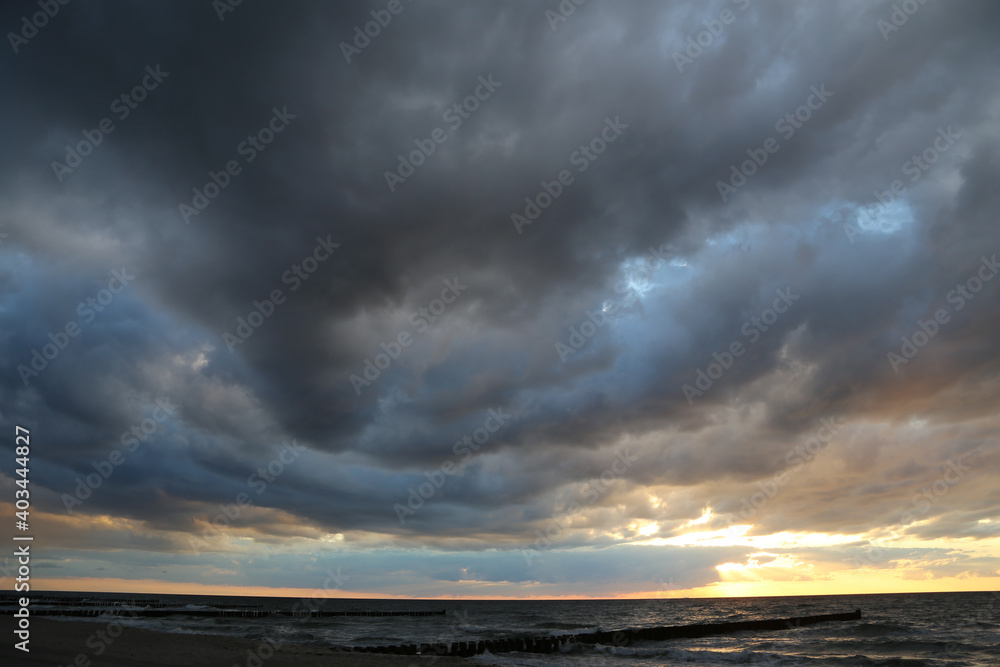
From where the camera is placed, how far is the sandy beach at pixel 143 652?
14.8m

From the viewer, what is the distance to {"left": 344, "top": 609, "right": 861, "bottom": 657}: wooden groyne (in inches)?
1257

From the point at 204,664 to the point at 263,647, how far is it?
8.13m

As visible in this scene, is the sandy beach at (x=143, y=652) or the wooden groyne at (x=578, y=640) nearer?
the sandy beach at (x=143, y=652)

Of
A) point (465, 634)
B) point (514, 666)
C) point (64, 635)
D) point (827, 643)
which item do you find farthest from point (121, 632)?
point (827, 643)

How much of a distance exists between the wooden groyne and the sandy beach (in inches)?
300

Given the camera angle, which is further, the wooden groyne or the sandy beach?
the wooden groyne

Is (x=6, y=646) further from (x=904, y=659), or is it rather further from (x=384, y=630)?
(x=384, y=630)

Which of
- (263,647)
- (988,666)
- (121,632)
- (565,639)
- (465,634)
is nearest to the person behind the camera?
(121,632)

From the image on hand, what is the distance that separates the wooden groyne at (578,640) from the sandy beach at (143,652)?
762 cm

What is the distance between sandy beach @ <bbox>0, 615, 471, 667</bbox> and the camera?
48.5 feet

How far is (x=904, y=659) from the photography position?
32156 mm

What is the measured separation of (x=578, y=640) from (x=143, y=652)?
29.9 metres

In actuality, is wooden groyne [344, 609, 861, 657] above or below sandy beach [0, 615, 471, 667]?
below

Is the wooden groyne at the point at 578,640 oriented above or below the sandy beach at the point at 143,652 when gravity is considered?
below
